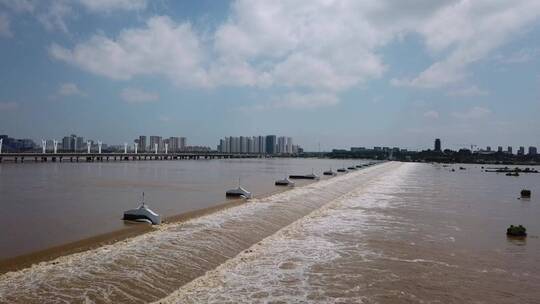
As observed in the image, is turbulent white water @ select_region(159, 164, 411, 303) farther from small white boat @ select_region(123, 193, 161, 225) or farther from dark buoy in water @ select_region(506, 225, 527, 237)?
dark buoy in water @ select_region(506, 225, 527, 237)

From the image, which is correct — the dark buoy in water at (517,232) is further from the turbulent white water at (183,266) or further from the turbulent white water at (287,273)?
the turbulent white water at (183,266)

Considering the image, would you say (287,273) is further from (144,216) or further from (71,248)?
(144,216)

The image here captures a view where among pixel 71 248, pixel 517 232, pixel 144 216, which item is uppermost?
pixel 144 216

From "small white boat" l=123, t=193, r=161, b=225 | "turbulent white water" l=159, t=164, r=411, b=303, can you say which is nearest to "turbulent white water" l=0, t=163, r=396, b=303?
"turbulent white water" l=159, t=164, r=411, b=303

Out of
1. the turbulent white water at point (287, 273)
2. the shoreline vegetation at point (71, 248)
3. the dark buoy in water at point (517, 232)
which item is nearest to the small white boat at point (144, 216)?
the shoreline vegetation at point (71, 248)

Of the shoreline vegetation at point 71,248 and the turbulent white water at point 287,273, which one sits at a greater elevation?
the shoreline vegetation at point 71,248

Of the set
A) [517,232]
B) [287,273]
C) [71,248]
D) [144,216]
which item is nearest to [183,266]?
[287,273]

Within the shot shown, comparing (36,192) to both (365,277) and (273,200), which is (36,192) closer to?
(273,200)

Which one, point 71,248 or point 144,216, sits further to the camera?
point 144,216

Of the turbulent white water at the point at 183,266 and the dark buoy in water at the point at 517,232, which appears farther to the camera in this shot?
the dark buoy in water at the point at 517,232
